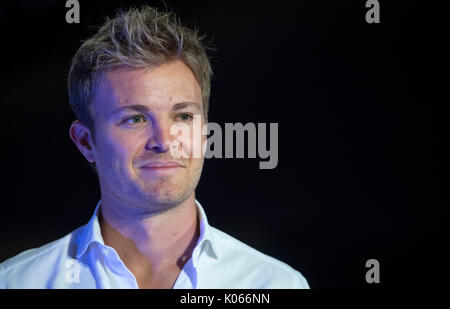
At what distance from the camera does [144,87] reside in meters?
1.65

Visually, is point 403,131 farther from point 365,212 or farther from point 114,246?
point 114,246

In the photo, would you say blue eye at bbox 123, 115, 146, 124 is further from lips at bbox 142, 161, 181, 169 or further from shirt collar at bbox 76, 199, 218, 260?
shirt collar at bbox 76, 199, 218, 260

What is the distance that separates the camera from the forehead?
165cm

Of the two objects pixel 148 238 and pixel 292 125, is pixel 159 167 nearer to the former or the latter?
pixel 148 238

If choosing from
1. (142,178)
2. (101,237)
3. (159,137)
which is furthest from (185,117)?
(101,237)

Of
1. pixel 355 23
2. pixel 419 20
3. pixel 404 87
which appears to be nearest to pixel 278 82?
pixel 355 23

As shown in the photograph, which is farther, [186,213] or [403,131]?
[403,131]

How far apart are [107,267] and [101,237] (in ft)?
0.37

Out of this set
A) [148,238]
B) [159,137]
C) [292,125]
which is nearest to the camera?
[159,137]

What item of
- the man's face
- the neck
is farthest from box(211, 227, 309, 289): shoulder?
the man's face

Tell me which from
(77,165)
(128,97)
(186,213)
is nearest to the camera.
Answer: (128,97)

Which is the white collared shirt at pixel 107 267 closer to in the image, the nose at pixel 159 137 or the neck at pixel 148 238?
the neck at pixel 148 238

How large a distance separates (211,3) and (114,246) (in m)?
1.10
